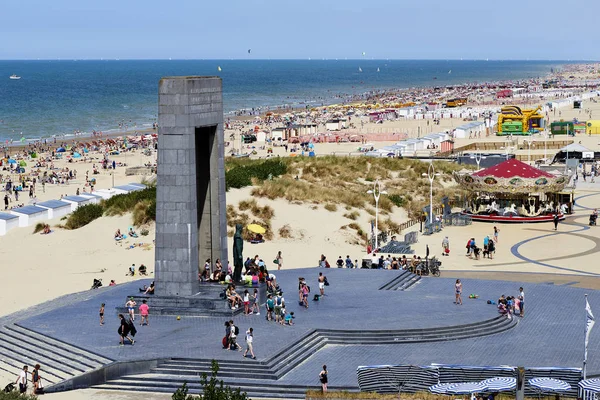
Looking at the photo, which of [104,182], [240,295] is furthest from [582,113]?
[240,295]

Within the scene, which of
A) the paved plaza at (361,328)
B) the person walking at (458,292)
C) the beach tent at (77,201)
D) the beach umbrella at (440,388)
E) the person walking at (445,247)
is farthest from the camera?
the beach tent at (77,201)

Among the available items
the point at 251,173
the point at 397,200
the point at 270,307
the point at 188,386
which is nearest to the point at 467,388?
the point at 188,386

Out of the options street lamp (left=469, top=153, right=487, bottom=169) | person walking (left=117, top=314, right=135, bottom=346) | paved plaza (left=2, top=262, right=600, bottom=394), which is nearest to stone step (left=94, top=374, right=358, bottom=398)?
paved plaza (left=2, top=262, right=600, bottom=394)

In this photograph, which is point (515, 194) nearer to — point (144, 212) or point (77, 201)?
point (144, 212)

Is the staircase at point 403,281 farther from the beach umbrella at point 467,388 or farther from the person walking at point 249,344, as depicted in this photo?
the beach umbrella at point 467,388

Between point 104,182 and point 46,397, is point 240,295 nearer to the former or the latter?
point 46,397

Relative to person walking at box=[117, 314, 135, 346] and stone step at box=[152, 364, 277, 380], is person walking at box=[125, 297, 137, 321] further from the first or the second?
stone step at box=[152, 364, 277, 380]

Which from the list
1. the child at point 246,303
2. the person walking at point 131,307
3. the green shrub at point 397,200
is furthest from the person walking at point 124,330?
the green shrub at point 397,200
